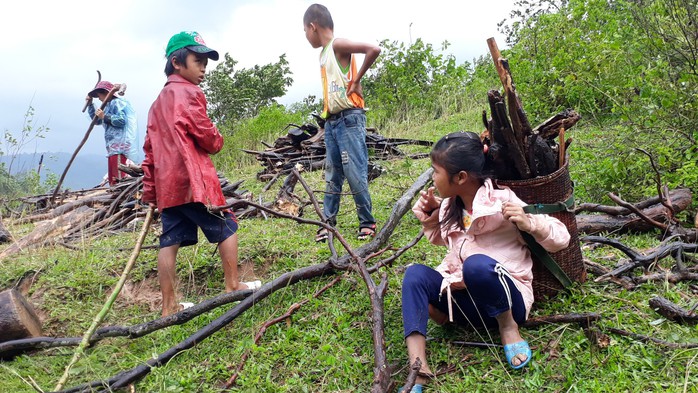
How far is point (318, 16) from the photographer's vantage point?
4.56 m

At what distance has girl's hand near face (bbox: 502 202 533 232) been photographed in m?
2.39

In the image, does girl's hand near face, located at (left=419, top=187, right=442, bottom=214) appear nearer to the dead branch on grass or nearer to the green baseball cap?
the dead branch on grass

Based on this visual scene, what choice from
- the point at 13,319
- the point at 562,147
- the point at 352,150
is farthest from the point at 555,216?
the point at 13,319

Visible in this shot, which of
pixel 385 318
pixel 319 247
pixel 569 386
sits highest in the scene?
pixel 319 247

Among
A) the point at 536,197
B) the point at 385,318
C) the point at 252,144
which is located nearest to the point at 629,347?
the point at 536,197

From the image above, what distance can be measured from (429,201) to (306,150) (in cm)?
667

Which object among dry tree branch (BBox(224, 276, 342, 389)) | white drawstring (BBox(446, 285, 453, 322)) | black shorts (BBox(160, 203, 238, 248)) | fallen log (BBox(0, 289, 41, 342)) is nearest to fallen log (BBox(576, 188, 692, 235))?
white drawstring (BBox(446, 285, 453, 322))

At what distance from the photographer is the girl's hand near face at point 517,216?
7.84 ft

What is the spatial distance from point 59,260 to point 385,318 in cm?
354

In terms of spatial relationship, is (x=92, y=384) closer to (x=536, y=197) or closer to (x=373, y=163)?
(x=536, y=197)

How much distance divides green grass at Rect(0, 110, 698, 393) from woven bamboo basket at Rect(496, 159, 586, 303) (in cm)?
11

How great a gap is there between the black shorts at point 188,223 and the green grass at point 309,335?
0.60m

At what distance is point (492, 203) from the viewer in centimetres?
254

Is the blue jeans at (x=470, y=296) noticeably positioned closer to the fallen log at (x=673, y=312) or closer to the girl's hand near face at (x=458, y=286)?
the girl's hand near face at (x=458, y=286)
